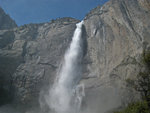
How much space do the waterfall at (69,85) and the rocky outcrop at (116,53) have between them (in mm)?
1569

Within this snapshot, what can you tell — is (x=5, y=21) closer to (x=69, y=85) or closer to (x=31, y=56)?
(x=31, y=56)

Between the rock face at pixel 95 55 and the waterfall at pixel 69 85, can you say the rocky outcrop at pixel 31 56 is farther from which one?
the waterfall at pixel 69 85

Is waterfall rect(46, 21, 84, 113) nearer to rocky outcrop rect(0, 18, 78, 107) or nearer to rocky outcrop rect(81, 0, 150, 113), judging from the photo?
rocky outcrop rect(0, 18, 78, 107)

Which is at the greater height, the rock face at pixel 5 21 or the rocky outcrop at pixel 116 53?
the rock face at pixel 5 21

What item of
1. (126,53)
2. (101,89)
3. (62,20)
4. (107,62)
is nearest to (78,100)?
(101,89)

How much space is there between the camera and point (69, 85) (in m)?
27.2

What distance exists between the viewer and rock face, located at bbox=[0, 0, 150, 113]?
2253cm

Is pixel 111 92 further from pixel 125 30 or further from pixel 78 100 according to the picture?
pixel 125 30

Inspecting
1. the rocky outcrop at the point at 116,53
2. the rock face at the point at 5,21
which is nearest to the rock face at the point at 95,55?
the rocky outcrop at the point at 116,53

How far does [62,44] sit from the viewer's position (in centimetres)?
3247

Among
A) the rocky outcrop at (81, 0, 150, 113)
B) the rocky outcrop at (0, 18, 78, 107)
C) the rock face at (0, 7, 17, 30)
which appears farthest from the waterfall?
the rock face at (0, 7, 17, 30)

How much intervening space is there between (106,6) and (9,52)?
64.1 feet

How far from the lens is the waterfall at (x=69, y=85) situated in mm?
24844

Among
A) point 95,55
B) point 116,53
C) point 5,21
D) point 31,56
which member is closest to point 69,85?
point 95,55
